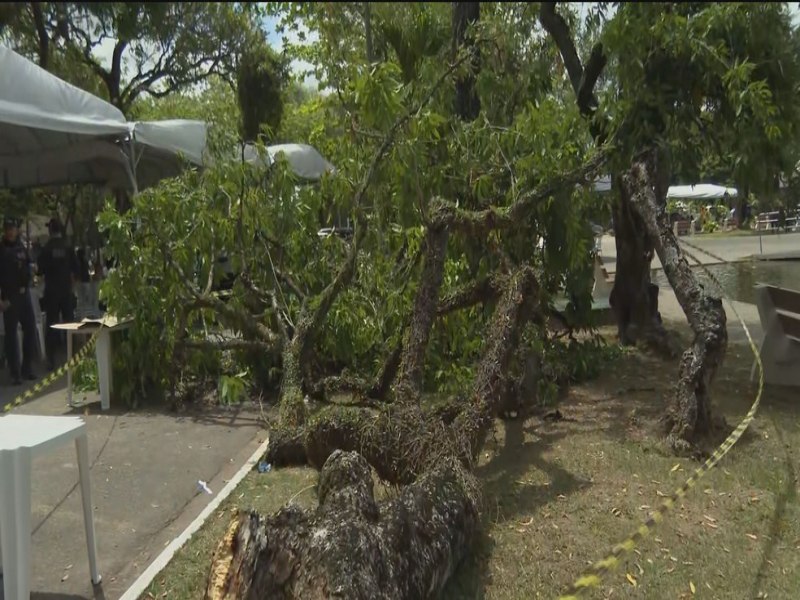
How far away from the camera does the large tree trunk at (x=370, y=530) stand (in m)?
2.98

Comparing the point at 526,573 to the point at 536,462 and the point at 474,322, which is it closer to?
the point at 536,462

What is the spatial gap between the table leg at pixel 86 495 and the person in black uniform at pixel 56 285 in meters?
6.66

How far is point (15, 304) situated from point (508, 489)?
21.2 ft

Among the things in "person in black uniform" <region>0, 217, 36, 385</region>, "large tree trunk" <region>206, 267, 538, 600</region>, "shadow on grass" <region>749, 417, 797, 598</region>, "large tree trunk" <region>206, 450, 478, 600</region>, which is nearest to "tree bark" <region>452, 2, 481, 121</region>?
"large tree trunk" <region>206, 267, 538, 600</region>

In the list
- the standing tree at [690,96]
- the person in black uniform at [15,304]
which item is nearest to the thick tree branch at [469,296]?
the standing tree at [690,96]

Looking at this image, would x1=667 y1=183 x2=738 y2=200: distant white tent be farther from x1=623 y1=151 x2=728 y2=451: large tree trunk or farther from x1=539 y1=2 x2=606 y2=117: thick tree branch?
x1=623 y1=151 x2=728 y2=451: large tree trunk

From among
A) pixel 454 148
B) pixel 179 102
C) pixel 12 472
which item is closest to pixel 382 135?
pixel 454 148

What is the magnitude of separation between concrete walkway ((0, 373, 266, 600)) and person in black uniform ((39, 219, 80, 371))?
2.76m

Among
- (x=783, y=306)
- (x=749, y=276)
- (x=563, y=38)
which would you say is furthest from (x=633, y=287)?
(x=749, y=276)

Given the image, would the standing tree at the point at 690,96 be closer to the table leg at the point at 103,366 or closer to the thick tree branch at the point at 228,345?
the thick tree branch at the point at 228,345

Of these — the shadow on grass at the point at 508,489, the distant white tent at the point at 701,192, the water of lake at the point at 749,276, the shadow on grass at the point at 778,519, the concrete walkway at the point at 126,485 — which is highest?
the distant white tent at the point at 701,192

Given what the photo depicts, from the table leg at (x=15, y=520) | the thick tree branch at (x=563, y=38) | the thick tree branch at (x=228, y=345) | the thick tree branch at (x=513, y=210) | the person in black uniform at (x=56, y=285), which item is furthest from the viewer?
the person in black uniform at (x=56, y=285)

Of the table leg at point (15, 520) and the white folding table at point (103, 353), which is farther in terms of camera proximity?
the white folding table at point (103, 353)

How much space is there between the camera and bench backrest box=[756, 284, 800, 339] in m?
6.88
